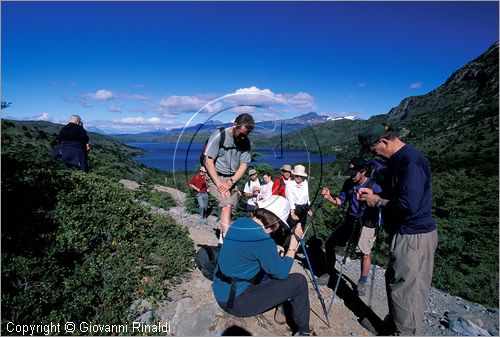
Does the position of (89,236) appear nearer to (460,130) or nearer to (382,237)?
(382,237)

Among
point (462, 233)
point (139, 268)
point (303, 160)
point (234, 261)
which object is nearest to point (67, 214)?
point (139, 268)

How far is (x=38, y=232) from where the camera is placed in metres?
4.50

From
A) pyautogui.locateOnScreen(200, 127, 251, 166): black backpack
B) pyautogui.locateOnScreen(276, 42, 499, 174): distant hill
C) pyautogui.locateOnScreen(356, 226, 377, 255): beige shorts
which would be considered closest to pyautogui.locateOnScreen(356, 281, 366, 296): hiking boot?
pyautogui.locateOnScreen(356, 226, 377, 255): beige shorts

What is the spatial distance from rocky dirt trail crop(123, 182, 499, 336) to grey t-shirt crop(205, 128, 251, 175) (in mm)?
1933

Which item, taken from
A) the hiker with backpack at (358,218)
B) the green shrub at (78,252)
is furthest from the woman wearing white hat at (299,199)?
the green shrub at (78,252)

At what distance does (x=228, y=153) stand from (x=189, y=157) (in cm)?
40

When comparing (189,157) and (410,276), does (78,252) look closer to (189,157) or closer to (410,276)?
(189,157)

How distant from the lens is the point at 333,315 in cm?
523

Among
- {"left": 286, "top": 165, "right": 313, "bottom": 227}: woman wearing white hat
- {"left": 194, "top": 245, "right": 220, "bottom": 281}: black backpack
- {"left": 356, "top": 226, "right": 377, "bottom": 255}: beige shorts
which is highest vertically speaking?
{"left": 286, "top": 165, "right": 313, "bottom": 227}: woman wearing white hat

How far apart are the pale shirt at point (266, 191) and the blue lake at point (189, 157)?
0.79ft

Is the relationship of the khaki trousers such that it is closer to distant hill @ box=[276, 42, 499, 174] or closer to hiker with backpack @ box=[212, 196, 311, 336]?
hiker with backpack @ box=[212, 196, 311, 336]

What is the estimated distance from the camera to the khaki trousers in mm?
3781

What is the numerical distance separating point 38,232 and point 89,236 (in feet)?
2.29

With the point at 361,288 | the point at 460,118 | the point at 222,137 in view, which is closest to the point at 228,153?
the point at 222,137
